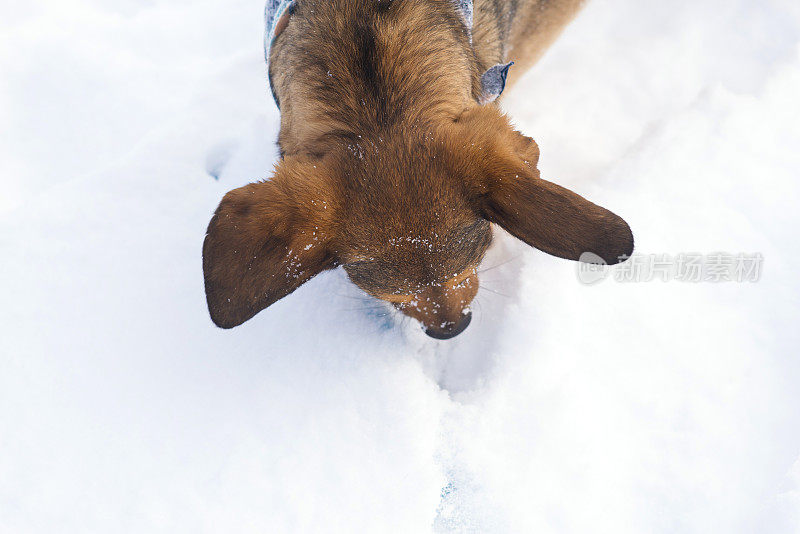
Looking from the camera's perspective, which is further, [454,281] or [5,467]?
[5,467]

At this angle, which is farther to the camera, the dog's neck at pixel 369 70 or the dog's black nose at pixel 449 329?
the dog's black nose at pixel 449 329

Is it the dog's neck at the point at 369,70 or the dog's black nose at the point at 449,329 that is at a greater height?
the dog's neck at the point at 369,70

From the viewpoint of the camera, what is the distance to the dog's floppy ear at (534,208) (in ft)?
5.21

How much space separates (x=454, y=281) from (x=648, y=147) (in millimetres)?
2115

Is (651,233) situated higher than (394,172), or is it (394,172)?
(394,172)

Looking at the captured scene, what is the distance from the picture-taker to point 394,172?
167 centimetres

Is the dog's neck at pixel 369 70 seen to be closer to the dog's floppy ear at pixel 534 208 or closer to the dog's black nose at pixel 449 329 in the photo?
the dog's floppy ear at pixel 534 208

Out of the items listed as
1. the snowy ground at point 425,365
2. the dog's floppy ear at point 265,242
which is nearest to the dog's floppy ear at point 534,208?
the dog's floppy ear at point 265,242

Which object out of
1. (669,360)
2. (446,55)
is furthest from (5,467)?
(669,360)

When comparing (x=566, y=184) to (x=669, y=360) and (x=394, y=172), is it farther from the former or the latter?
(x=394, y=172)

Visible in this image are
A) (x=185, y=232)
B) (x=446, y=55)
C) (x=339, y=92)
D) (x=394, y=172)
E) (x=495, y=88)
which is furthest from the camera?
(x=185, y=232)

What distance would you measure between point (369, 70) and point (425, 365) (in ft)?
4.80

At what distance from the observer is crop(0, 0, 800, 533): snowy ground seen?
88.7 inches

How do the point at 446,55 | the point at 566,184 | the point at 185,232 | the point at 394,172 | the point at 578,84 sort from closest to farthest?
the point at 394,172
the point at 446,55
the point at 185,232
the point at 566,184
the point at 578,84
